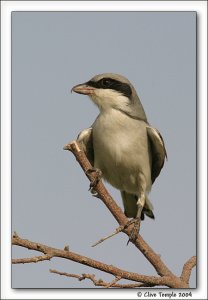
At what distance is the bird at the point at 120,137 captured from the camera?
651 cm

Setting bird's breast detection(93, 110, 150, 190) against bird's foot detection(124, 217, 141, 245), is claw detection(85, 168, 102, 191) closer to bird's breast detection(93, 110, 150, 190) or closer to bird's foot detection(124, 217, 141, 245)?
bird's foot detection(124, 217, 141, 245)

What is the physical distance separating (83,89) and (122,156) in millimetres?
959

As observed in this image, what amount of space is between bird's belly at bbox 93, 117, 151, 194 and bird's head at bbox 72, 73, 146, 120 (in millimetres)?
341

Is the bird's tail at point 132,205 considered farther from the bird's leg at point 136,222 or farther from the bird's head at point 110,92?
the bird's head at point 110,92

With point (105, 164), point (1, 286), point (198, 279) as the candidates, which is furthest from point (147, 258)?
point (105, 164)

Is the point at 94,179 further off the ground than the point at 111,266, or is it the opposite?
the point at 94,179

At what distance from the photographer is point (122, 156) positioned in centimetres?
648

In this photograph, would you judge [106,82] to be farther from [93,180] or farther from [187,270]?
[187,270]

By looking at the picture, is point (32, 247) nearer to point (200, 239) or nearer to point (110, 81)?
point (200, 239)

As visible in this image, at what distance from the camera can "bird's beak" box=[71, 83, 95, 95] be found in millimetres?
6480

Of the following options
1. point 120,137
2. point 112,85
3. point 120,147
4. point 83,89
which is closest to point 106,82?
point 112,85

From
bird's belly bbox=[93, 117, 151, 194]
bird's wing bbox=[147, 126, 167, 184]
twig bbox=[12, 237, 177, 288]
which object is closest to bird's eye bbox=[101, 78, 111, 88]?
bird's belly bbox=[93, 117, 151, 194]

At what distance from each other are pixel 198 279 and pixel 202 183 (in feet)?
3.15

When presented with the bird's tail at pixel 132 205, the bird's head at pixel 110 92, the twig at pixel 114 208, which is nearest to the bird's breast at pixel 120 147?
the bird's head at pixel 110 92
